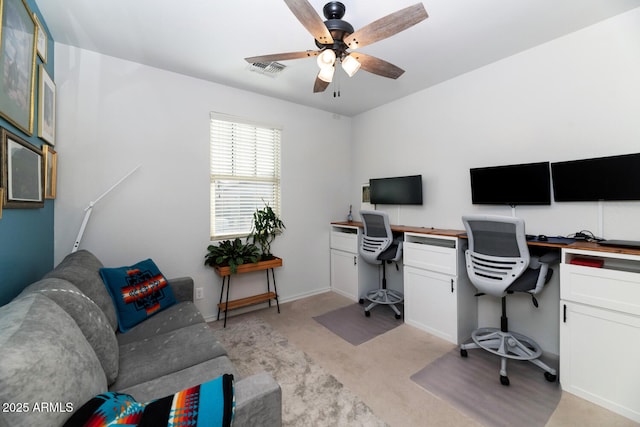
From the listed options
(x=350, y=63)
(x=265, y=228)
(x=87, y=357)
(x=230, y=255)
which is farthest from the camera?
(x=265, y=228)

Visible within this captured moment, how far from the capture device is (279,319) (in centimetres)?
312

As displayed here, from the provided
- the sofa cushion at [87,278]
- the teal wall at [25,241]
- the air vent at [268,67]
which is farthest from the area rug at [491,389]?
the air vent at [268,67]

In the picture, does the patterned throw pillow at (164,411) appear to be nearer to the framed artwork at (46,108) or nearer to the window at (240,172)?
the framed artwork at (46,108)

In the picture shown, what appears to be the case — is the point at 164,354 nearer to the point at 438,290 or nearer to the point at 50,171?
the point at 50,171

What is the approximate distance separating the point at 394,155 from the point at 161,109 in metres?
2.87

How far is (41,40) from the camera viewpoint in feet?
6.33

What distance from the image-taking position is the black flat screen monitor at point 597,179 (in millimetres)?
1901

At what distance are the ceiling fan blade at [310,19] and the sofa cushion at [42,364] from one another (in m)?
1.74

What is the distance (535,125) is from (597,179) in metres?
0.71

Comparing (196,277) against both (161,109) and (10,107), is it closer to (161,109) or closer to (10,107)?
(161,109)

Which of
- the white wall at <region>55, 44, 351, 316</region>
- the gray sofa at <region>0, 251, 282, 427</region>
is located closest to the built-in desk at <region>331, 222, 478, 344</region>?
the white wall at <region>55, 44, 351, 316</region>

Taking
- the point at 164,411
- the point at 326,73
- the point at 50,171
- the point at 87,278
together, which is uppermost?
the point at 326,73

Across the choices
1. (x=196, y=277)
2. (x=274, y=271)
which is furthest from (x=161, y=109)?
(x=274, y=271)

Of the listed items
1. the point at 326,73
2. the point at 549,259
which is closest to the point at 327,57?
the point at 326,73
